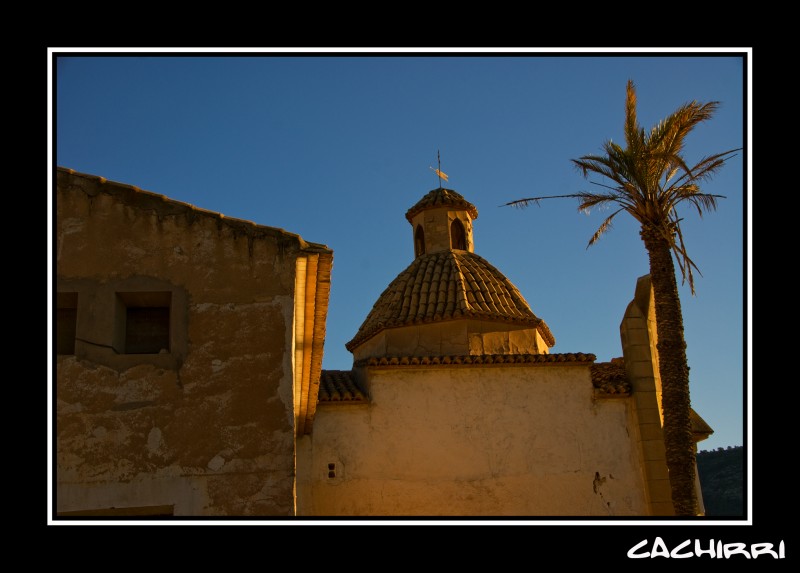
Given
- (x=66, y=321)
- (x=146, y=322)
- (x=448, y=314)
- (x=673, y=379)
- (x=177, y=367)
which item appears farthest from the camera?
(x=448, y=314)

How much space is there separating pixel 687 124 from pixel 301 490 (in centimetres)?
864

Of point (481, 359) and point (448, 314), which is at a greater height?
point (448, 314)

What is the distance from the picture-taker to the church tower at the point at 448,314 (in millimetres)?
A: 17469

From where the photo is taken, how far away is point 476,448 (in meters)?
15.2

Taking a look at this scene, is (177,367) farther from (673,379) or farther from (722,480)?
(722,480)

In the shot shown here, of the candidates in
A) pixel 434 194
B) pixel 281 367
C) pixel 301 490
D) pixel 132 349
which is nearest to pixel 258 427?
pixel 281 367

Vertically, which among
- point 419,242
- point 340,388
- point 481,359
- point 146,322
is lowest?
point 340,388

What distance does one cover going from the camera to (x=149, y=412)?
8.38m

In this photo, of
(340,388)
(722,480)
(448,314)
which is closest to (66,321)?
(340,388)

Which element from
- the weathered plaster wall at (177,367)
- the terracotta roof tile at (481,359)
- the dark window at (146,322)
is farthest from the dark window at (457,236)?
the dark window at (146,322)

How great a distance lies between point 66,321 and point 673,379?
8.27 metres

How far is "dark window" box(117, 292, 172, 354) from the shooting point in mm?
8875

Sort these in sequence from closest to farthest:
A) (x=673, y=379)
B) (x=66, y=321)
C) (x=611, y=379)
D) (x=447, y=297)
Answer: (x=66, y=321)
(x=673, y=379)
(x=611, y=379)
(x=447, y=297)
